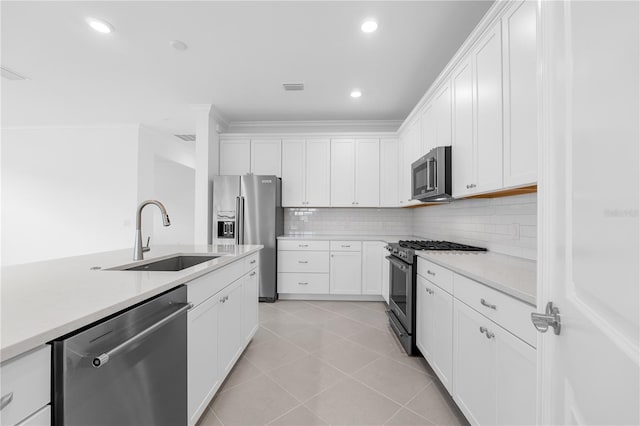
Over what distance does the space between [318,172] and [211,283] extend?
9.62ft

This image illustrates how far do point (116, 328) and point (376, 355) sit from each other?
83.1 inches

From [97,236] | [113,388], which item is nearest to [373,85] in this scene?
[113,388]

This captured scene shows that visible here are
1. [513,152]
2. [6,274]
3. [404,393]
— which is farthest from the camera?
[404,393]

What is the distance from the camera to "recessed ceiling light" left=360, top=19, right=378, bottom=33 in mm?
2305

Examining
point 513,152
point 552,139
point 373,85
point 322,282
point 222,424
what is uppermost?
point 373,85

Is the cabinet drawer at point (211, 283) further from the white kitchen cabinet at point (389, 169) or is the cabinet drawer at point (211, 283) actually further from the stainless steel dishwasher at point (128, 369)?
the white kitchen cabinet at point (389, 169)

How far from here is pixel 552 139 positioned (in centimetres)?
68

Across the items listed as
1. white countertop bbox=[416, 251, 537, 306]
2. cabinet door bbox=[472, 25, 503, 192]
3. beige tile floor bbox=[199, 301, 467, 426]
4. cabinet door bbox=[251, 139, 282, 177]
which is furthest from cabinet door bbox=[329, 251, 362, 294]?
cabinet door bbox=[472, 25, 503, 192]

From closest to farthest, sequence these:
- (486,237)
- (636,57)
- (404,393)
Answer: (636,57) → (404,393) → (486,237)

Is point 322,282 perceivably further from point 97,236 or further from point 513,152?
point 97,236

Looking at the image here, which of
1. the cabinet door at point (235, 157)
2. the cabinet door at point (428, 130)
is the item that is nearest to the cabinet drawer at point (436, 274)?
the cabinet door at point (428, 130)

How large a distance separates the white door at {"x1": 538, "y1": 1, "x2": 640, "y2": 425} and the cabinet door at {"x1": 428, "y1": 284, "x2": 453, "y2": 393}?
1083mm

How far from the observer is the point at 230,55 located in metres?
2.82

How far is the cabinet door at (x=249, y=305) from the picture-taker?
7.50 ft
